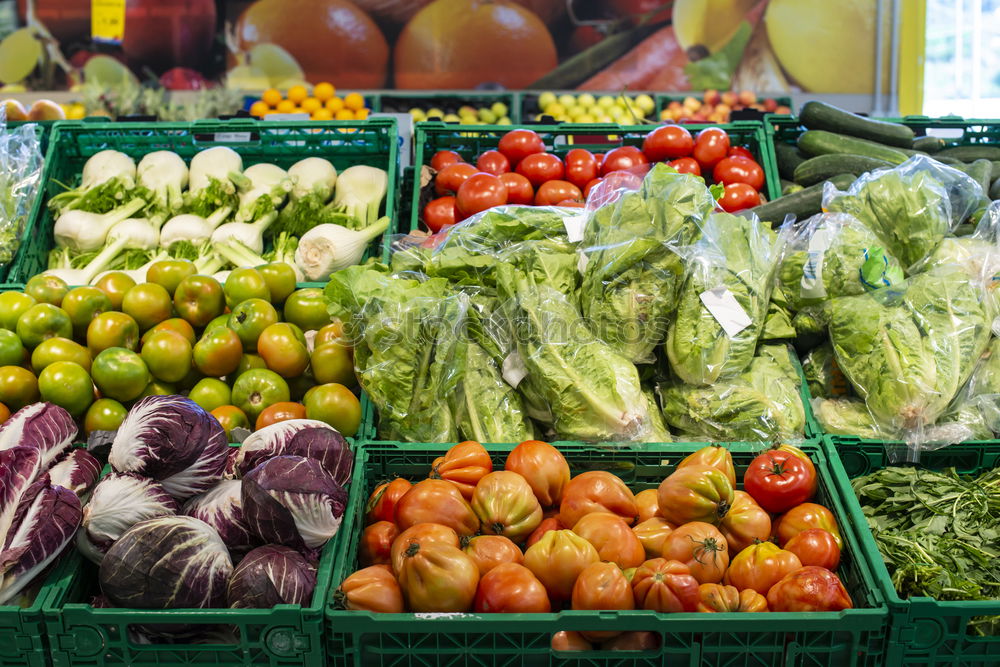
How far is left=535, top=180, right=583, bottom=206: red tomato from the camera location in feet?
12.1

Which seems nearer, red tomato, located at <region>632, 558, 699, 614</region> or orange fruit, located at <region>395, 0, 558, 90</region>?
red tomato, located at <region>632, 558, 699, 614</region>

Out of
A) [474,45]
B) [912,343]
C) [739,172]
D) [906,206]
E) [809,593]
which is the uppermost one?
[474,45]

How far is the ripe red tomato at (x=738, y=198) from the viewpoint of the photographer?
3666 mm

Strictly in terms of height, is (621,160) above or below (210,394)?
above

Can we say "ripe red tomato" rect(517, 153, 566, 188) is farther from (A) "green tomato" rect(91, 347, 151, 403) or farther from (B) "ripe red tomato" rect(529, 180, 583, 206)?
(A) "green tomato" rect(91, 347, 151, 403)

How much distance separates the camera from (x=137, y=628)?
5.98ft

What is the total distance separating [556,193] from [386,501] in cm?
190

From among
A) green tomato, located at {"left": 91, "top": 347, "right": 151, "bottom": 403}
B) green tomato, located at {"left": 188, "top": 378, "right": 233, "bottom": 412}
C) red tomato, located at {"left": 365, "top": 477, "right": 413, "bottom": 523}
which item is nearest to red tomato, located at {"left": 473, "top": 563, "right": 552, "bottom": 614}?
red tomato, located at {"left": 365, "top": 477, "right": 413, "bottom": 523}

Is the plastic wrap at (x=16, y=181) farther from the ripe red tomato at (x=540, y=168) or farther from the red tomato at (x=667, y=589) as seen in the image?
the red tomato at (x=667, y=589)

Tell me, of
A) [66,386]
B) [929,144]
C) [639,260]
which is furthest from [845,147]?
[66,386]

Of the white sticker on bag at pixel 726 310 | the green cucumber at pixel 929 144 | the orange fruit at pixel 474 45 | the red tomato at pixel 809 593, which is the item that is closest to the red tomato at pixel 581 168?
the white sticker on bag at pixel 726 310

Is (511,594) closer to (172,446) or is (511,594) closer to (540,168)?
(172,446)

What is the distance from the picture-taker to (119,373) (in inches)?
96.9

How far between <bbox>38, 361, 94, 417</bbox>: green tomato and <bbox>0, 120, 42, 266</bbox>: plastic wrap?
48.4 inches
